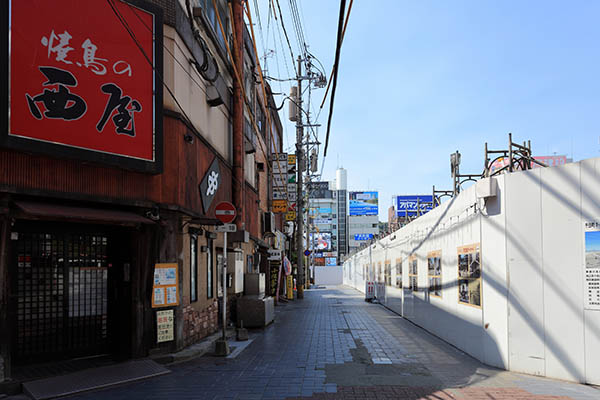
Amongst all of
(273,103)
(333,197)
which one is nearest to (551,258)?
(273,103)

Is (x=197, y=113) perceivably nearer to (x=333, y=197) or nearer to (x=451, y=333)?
(x=451, y=333)

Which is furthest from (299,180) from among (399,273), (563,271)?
(563,271)

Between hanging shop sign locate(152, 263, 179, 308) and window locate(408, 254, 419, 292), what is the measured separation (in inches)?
353

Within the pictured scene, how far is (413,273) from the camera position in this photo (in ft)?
56.1

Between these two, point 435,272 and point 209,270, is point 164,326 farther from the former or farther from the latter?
point 435,272

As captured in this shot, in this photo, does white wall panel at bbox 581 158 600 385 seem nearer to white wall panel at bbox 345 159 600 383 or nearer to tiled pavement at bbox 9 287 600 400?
white wall panel at bbox 345 159 600 383

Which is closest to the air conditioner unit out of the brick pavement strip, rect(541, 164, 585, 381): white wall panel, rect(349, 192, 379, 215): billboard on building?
the brick pavement strip

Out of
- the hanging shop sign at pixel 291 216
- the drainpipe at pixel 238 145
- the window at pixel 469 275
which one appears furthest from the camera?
the hanging shop sign at pixel 291 216

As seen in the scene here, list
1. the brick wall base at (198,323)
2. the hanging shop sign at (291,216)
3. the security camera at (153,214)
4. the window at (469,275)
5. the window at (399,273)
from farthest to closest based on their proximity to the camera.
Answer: the hanging shop sign at (291,216) → the window at (399,273) → the brick wall base at (198,323) → the window at (469,275) → the security camera at (153,214)

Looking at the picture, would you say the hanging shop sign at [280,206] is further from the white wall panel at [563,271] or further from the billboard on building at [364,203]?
the billboard on building at [364,203]

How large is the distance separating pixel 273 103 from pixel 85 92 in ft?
79.4


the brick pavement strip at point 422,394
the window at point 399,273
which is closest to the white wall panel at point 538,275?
the brick pavement strip at point 422,394

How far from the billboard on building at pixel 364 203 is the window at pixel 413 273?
66.0 meters

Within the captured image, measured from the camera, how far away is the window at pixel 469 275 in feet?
33.5
